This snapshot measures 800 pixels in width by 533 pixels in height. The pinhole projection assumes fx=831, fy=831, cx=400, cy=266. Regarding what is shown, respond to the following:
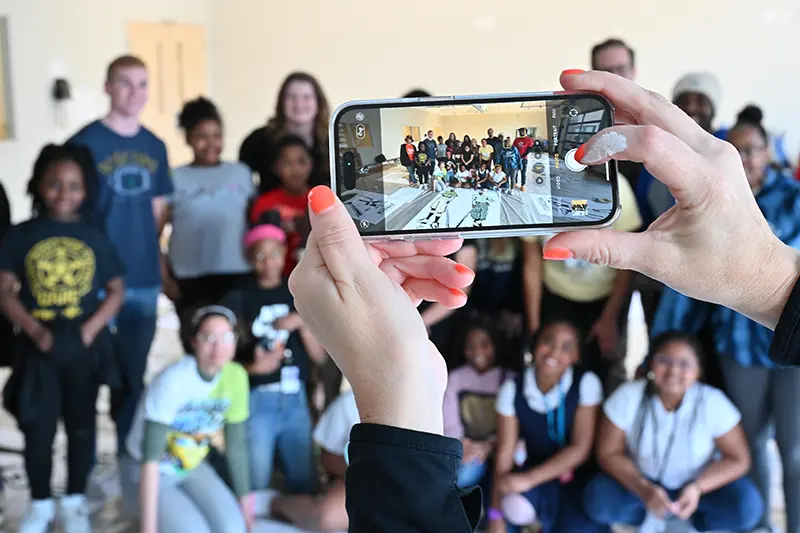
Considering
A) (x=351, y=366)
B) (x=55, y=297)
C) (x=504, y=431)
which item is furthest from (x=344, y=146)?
(x=55, y=297)

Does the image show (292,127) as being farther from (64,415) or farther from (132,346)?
(64,415)

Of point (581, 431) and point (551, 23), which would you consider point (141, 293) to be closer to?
point (581, 431)

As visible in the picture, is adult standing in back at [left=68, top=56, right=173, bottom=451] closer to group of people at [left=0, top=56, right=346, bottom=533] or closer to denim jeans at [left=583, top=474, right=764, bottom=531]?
group of people at [left=0, top=56, right=346, bottom=533]

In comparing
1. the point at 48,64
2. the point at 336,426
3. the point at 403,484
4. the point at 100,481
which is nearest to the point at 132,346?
the point at 100,481

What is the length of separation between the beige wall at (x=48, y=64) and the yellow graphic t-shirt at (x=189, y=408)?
248 centimetres

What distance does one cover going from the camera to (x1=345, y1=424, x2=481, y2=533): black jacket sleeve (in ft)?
1.97

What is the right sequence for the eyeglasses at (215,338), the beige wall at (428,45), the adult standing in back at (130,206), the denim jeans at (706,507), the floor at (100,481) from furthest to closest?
the beige wall at (428,45) → the adult standing in back at (130,206) → the floor at (100,481) → the eyeglasses at (215,338) → the denim jeans at (706,507)

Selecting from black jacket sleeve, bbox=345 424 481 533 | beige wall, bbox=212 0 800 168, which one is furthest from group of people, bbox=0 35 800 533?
beige wall, bbox=212 0 800 168

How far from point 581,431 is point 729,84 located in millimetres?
3950

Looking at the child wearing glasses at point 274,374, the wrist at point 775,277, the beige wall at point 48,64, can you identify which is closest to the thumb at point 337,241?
the wrist at point 775,277

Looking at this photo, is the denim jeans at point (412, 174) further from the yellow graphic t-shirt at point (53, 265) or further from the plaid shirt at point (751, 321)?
Answer: the yellow graphic t-shirt at point (53, 265)

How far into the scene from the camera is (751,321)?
2.14 metres

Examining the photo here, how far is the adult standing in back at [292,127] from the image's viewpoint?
2764 millimetres

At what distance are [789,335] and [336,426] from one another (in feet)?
5.61
